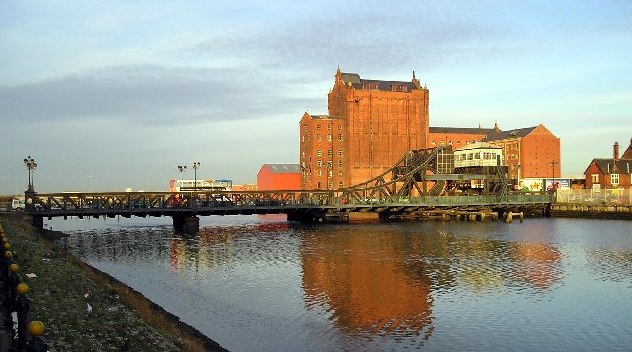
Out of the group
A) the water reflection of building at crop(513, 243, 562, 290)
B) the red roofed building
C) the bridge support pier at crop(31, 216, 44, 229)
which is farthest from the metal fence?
the bridge support pier at crop(31, 216, 44, 229)

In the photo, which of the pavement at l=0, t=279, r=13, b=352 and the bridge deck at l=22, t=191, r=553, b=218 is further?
the bridge deck at l=22, t=191, r=553, b=218

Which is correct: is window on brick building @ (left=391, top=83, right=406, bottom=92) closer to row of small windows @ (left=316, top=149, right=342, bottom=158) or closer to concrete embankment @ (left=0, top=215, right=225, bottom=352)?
row of small windows @ (left=316, top=149, right=342, bottom=158)

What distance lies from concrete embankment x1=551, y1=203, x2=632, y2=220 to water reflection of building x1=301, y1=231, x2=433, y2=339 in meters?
52.1

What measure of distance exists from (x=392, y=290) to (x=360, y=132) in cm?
9627

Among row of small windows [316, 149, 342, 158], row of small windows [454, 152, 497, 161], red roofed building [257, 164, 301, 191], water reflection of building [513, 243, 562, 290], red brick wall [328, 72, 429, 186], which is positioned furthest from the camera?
red roofed building [257, 164, 301, 191]

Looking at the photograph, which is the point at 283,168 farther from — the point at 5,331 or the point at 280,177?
the point at 5,331

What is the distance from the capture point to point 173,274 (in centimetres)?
3706

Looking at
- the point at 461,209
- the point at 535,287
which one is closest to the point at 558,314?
the point at 535,287

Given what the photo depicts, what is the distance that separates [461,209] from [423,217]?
7.49 metres

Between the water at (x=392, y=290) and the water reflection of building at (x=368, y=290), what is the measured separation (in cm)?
8

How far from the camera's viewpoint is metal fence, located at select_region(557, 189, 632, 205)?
3556 inches

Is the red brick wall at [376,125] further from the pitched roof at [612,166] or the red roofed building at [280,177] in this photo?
the red roofed building at [280,177]

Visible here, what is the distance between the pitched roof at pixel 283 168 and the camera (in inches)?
6668

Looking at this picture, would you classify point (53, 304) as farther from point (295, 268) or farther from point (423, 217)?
point (423, 217)
